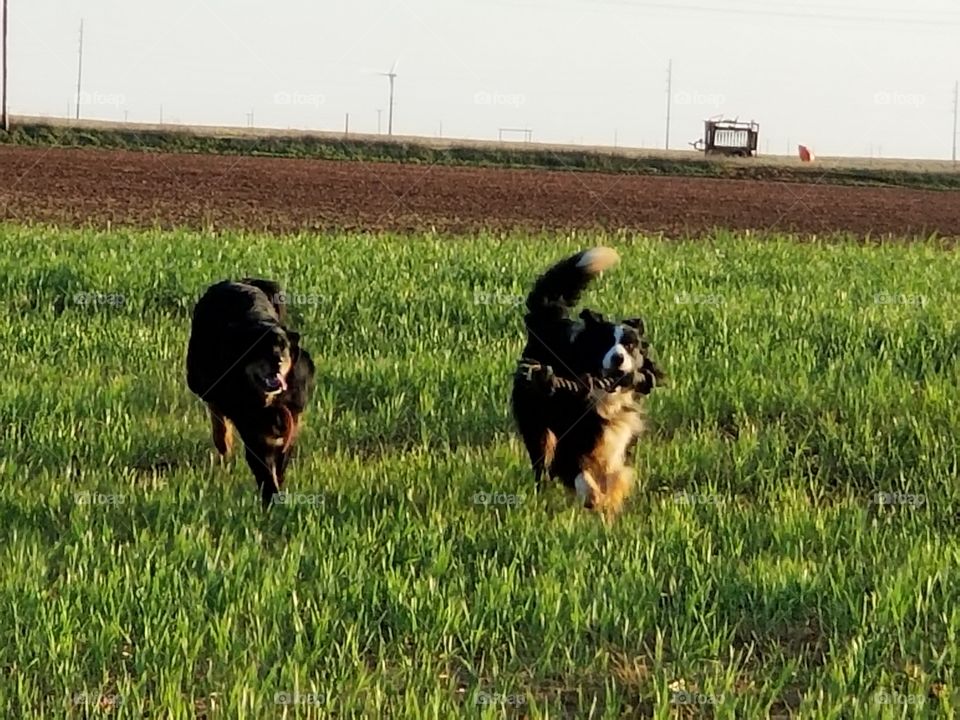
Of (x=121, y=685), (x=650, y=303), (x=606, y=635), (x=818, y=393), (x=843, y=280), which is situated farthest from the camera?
(x=843, y=280)

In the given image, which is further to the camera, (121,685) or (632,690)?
(632,690)

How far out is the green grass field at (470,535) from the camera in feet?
10.9

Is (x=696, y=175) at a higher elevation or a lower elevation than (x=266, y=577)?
higher

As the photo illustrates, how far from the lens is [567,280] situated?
588 centimetres

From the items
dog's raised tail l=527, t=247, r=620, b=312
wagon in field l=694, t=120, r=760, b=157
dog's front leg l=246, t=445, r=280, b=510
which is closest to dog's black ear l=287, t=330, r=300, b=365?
dog's front leg l=246, t=445, r=280, b=510

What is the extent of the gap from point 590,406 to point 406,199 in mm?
25088

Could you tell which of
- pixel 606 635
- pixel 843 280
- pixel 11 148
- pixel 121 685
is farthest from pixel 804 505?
pixel 11 148

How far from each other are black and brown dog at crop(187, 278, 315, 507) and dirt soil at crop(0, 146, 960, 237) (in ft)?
48.1

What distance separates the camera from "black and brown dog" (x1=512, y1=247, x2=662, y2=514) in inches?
201

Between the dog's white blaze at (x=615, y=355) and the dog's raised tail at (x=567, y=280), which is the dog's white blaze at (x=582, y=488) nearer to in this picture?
the dog's white blaze at (x=615, y=355)

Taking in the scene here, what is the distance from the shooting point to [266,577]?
3920 millimetres

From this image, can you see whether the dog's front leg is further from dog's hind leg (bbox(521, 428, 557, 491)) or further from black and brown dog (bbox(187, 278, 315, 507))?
dog's hind leg (bbox(521, 428, 557, 491))

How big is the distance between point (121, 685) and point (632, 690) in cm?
151

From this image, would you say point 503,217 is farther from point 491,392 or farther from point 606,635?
point 606,635
